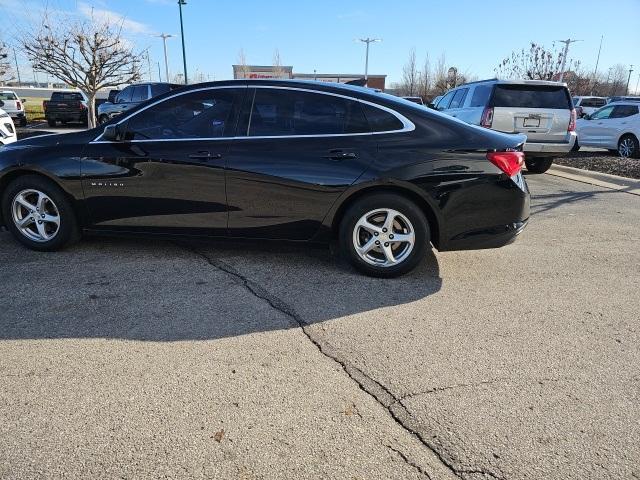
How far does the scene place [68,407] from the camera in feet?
8.59

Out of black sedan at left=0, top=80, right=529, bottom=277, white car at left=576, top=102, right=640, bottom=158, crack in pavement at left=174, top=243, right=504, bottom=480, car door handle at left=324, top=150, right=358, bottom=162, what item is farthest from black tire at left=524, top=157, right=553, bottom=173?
crack in pavement at left=174, top=243, right=504, bottom=480

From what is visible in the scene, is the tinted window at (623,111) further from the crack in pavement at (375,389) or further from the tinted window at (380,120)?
the crack in pavement at (375,389)

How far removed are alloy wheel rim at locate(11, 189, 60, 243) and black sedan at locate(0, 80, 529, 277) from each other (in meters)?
0.09

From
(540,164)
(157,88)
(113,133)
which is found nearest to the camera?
(113,133)

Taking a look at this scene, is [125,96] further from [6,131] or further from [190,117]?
[190,117]

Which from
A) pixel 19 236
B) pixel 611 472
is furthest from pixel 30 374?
pixel 611 472

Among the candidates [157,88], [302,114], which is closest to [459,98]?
[302,114]

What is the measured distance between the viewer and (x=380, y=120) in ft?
14.3

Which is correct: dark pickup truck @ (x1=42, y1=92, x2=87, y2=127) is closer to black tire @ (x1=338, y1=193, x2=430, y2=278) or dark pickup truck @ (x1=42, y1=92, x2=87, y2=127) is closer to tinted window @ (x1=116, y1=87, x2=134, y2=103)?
tinted window @ (x1=116, y1=87, x2=134, y2=103)

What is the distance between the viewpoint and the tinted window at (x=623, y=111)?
1451cm

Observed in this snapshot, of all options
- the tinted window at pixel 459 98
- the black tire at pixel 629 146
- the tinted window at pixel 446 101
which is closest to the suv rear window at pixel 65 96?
the tinted window at pixel 446 101

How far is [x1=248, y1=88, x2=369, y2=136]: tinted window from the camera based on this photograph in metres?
4.40

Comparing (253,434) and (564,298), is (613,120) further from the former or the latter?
(253,434)

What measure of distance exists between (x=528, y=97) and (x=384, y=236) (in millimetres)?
7171
